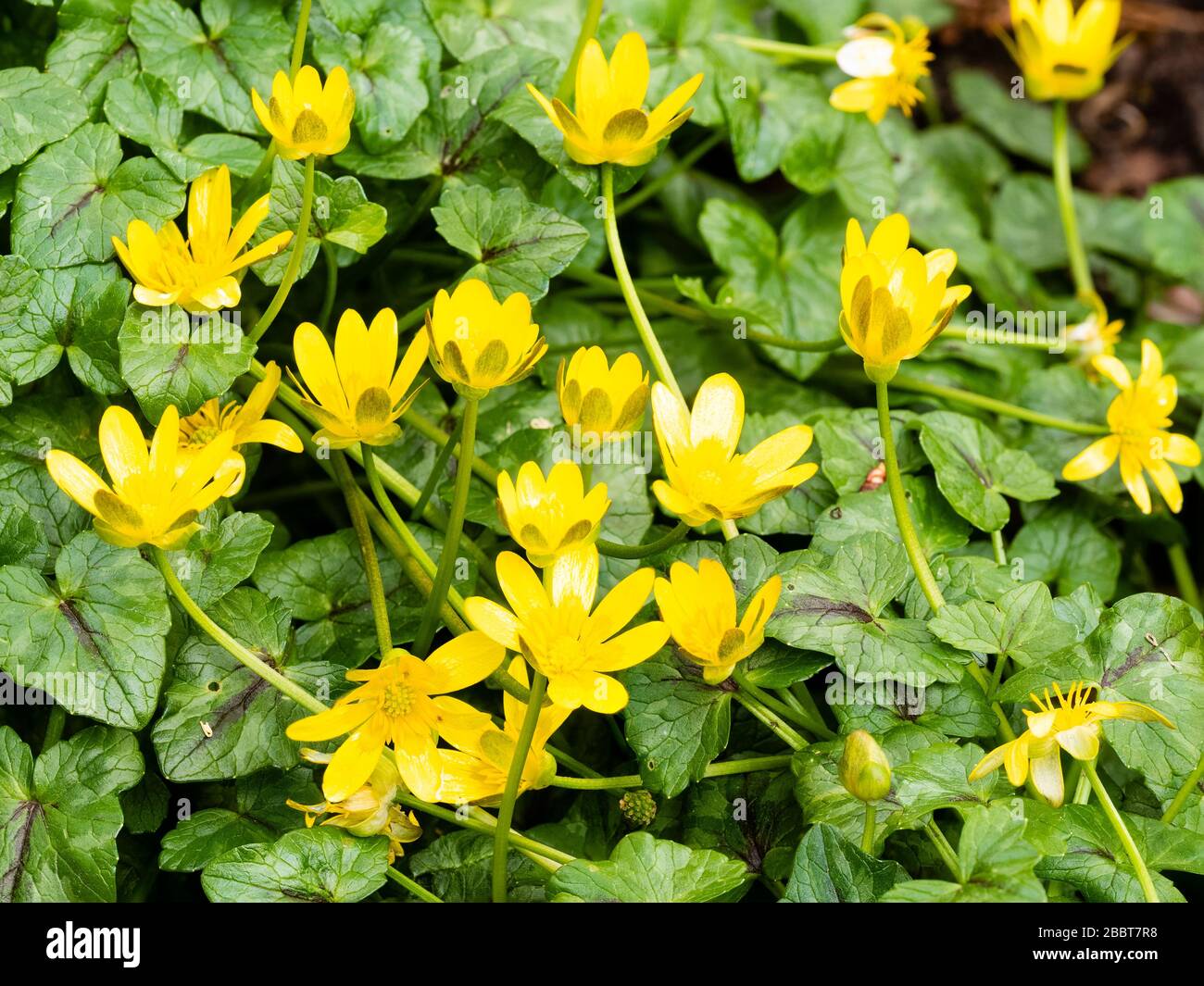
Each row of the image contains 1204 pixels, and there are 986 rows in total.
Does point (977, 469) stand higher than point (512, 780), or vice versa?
point (977, 469)

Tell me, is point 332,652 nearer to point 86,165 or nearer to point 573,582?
point 573,582

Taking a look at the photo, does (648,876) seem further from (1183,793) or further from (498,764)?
(1183,793)

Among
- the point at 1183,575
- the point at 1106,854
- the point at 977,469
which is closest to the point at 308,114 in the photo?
the point at 977,469

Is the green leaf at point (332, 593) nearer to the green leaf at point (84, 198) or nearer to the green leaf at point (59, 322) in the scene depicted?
the green leaf at point (59, 322)

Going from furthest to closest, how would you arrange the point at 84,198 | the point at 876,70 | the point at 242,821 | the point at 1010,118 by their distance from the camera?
the point at 1010,118 → the point at 876,70 → the point at 84,198 → the point at 242,821

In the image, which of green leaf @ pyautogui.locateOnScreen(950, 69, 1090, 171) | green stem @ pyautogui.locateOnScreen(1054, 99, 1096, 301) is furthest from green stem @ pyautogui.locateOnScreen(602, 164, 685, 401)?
green leaf @ pyautogui.locateOnScreen(950, 69, 1090, 171)

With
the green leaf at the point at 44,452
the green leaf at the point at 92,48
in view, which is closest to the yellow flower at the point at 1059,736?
the green leaf at the point at 44,452
